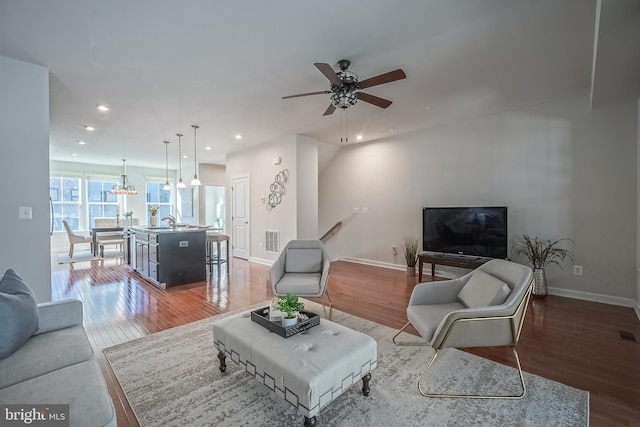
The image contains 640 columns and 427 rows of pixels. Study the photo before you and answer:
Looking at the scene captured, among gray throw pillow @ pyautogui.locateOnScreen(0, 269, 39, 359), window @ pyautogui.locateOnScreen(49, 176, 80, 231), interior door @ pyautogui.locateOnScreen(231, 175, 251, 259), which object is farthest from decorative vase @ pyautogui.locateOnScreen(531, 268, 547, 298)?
window @ pyautogui.locateOnScreen(49, 176, 80, 231)

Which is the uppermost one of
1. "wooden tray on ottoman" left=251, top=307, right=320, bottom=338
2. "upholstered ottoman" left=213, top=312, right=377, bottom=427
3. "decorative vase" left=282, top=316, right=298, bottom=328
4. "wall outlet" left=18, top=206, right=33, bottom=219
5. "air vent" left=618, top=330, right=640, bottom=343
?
"wall outlet" left=18, top=206, right=33, bottom=219

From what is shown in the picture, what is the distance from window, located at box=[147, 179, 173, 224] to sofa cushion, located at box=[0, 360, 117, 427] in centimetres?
1013

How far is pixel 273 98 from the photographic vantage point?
12.6 feet

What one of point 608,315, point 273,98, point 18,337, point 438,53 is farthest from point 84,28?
point 608,315

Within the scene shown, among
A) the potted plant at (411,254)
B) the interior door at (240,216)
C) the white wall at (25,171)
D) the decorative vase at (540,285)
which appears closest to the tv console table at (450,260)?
the potted plant at (411,254)

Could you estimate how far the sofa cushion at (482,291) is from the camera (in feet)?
7.06

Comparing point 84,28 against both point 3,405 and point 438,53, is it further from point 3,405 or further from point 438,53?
point 438,53

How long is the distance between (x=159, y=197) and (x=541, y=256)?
36.9ft

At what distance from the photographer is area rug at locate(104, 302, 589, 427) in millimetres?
1716

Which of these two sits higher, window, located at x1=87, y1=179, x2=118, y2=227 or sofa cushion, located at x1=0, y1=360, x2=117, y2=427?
window, located at x1=87, y1=179, x2=118, y2=227

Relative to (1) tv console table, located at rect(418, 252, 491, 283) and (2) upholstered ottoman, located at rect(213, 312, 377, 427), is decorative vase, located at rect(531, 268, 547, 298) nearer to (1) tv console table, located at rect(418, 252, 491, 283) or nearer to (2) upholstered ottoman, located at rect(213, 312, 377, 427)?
(1) tv console table, located at rect(418, 252, 491, 283)

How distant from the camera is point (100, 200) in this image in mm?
9500

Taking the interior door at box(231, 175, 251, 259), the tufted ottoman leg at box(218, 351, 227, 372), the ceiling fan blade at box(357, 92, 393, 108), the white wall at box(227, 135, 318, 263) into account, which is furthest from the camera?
the interior door at box(231, 175, 251, 259)

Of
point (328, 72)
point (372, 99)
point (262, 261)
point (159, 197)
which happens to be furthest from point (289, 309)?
point (159, 197)
